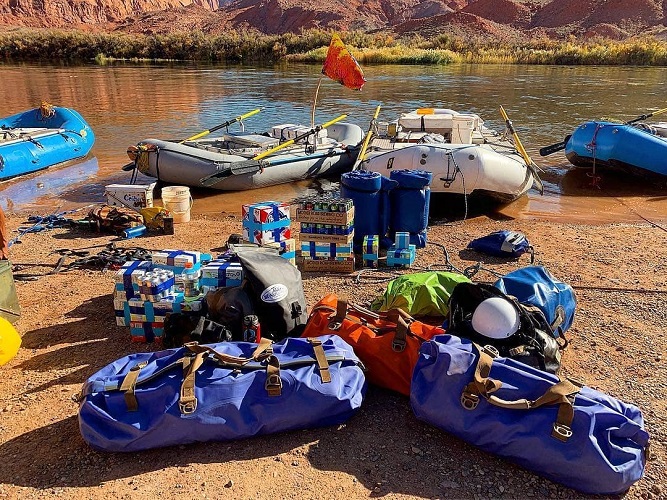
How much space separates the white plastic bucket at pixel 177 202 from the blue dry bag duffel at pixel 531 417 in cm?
472

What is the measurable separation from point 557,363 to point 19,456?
2783 millimetres

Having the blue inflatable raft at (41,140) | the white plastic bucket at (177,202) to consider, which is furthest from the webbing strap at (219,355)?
the blue inflatable raft at (41,140)

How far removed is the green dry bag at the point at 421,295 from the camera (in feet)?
13.1

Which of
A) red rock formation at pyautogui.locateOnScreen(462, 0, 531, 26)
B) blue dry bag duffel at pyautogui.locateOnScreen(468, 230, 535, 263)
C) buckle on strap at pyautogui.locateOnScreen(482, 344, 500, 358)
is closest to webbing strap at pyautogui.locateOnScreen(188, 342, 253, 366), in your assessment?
buckle on strap at pyautogui.locateOnScreen(482, 344, 500, 358)

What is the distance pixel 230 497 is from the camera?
2.49 m

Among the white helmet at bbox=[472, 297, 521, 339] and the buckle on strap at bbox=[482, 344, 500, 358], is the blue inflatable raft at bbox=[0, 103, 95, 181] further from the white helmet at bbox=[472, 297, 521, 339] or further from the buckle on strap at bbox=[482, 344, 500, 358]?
the buckle on strap at bbox=[482, 344, 500, 358]

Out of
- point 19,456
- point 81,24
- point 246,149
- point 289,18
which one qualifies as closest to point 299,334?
point 19,456

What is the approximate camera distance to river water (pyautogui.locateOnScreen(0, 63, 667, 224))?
8664 millimetres

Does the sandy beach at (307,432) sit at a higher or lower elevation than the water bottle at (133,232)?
higher

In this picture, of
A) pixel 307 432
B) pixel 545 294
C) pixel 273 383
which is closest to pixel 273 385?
pixel 273 383

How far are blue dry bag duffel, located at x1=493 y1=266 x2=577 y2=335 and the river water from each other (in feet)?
13.4

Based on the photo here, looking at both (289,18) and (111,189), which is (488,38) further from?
(111,189)

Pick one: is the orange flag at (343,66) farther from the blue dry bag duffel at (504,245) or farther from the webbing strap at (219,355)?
the webbing strap at (219,355)

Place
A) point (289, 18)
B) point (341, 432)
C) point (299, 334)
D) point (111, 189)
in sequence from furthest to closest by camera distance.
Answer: point (289, 18) < point (111, 189) < point (299, 334) < point (341, 432)
